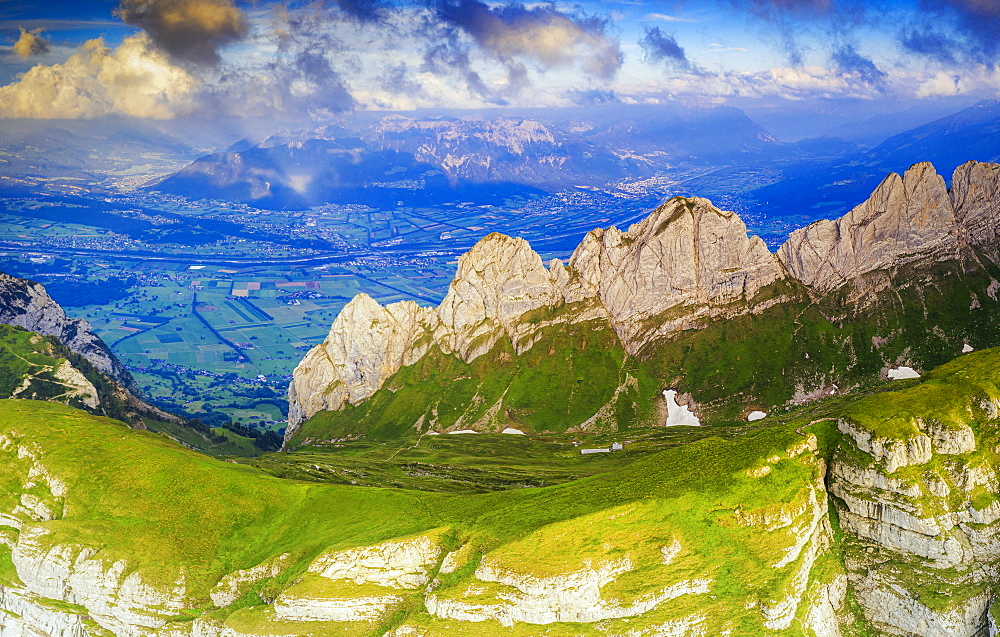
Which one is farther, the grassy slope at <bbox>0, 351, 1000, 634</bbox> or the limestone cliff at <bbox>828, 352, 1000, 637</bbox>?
the grassy slope at <bbox>0, 351, 1000, 634</bbox>

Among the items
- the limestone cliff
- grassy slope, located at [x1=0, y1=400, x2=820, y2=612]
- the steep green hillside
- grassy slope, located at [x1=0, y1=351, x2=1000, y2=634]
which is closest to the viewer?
the limestone cliff

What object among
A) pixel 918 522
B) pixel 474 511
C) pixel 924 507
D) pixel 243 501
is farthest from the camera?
pixel 243 501

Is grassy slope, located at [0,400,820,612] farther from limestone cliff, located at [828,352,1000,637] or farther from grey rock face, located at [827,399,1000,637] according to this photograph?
grey rock face, located at [827,399,1000,637]

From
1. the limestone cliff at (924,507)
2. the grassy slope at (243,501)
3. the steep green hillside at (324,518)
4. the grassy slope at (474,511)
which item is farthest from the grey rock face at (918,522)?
the grassy slope at (243,501)

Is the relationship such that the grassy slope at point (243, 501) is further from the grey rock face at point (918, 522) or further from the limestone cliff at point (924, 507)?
the grey rock face at point (918, 522)

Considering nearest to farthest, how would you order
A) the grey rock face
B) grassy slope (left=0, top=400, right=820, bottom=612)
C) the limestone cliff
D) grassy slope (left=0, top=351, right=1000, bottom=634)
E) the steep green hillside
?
the limestone cliff < the grey rock face < grassy slope (left=0, top=351, right=1000, bottom=634) < the steep green hillside < grassy slope (left=0, top=400, right=820, bottom=612)

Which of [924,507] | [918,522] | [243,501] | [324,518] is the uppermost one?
[243,501]

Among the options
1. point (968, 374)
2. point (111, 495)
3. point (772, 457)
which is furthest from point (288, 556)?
point (968, 374)

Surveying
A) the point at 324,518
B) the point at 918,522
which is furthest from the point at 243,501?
the point at 918,522

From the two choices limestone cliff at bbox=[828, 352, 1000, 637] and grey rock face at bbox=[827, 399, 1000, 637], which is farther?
→ grey rock face at bbox=[827, 399, 1000, 637]

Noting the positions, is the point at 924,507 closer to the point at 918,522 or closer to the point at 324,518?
the point at 918,522

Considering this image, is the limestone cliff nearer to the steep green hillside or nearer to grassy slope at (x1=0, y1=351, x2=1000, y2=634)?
grassy slope at (x1=0, y1=351, x2=1000, y2=634)

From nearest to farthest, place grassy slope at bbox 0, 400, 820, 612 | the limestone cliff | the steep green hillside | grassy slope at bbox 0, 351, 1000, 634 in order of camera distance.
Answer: the limestone cliff < grassy slope at bbox 0, 351, 1000, 634 < the steep green hillside < grassy slope at bbox 0, 400, 820, 612

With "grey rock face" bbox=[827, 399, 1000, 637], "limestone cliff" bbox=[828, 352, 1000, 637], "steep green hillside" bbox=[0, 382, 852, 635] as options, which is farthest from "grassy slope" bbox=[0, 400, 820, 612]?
"grey rock face" bbox=[827, 399, 1000, 637]
